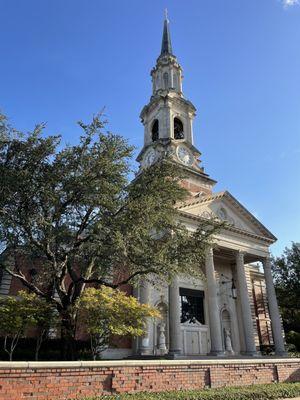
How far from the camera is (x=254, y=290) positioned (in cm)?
3531

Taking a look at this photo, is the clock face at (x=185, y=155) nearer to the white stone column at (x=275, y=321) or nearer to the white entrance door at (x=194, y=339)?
the white stone column at (x=275, y=321)

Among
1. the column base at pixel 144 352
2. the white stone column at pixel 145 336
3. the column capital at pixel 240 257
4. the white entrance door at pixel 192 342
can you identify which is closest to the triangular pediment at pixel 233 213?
the column capital at pixel 240 257

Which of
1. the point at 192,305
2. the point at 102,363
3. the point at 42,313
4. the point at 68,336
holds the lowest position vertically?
the point at 102,363

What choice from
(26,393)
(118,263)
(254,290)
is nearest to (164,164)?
(118,263)

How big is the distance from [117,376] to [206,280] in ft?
50.0

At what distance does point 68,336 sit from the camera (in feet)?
46.4

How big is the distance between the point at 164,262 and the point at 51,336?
10.7 metres

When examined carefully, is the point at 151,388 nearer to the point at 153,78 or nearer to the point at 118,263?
the point at 118,263

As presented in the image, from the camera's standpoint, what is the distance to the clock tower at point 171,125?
3550 cm

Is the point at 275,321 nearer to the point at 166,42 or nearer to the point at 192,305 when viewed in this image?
the point at 192,305

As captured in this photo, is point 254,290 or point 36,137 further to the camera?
point 254,290

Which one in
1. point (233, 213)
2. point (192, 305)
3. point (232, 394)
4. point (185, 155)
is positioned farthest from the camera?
point (185, 155)

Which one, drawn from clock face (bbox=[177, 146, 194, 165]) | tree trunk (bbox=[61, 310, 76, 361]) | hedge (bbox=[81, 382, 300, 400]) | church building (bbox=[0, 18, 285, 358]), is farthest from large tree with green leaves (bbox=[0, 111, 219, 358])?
clock face (bbox=[177, 146, 194, 165])

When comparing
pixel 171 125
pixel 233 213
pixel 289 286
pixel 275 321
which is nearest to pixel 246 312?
pixel 275 321
